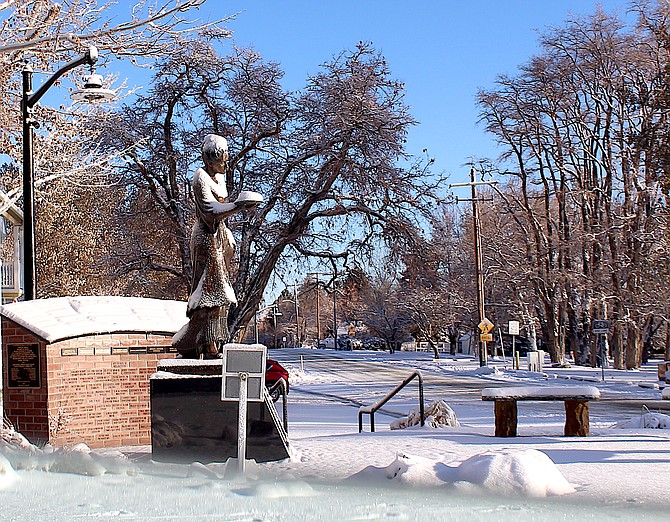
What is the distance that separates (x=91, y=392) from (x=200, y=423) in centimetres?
330

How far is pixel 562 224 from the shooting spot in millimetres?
47281

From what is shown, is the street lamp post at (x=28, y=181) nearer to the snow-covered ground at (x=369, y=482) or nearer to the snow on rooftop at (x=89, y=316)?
the snow on rooftop at (x=89, y=316)

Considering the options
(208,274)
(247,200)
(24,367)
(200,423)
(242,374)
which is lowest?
(200,423)

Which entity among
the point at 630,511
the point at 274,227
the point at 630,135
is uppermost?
the point at 630,135

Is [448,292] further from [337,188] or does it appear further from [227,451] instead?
[227,451]

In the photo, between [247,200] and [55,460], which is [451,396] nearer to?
[247,200]

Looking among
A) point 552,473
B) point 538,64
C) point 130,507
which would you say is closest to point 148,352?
point 130,507

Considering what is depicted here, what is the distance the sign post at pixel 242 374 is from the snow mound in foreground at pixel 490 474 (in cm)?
127

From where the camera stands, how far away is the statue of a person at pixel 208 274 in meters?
10.5

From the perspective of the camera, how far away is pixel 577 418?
1286 centimetres

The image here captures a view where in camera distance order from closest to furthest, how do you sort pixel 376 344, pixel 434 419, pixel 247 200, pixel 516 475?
pixel 516 475
pixel 247 200
pixel 434 419
pixel 376 344

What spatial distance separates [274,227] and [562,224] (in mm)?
22761

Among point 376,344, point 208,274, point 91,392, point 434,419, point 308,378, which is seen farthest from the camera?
point 376,344

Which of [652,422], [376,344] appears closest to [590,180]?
[652,422]
